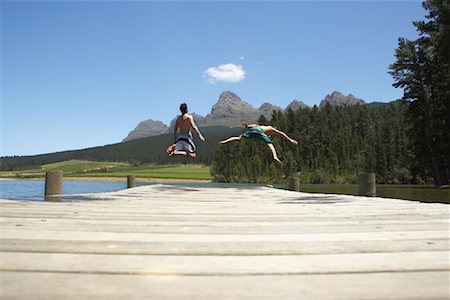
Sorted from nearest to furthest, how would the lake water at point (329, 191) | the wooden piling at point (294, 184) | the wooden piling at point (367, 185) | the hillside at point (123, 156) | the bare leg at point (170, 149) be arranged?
1. the wooden piling at point (367, 185)
2. the bare leg at point (170, 149)
3. the wooden piling at point (294, 184)
4. the lake water at point (329, 191)
5. the hillside at point (123, 156)

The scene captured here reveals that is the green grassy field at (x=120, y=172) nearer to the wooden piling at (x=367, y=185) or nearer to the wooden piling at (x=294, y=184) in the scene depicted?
the wooden piling at (x=294, y=184)

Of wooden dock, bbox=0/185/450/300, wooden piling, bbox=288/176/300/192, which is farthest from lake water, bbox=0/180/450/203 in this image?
wooden dock, bbox=0/185/450/300

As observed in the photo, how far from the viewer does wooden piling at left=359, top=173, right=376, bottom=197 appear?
9189 millimetres

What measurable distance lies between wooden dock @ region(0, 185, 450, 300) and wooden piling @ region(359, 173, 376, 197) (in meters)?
5.77

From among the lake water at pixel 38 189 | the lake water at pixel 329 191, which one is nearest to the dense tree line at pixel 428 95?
the lake water at pixel 329 191

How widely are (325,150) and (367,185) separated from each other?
85738 mm

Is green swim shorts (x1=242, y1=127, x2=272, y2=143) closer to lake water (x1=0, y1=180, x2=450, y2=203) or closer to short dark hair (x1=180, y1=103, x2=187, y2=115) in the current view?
short dark hair (x1=180, y1=103, x2=187, y2=115)

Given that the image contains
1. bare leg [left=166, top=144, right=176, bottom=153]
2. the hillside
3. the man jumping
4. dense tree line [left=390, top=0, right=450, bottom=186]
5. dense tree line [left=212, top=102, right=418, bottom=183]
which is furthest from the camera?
the hillside

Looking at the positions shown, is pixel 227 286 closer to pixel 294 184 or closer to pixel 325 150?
pixel 294 184

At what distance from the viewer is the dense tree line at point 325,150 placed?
252 feet

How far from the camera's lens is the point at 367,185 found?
9.29 meters

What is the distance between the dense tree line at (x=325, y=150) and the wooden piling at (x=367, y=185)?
212ft

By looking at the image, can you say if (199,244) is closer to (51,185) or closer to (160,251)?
(160,251)

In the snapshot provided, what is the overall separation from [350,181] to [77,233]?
75.6 meters
